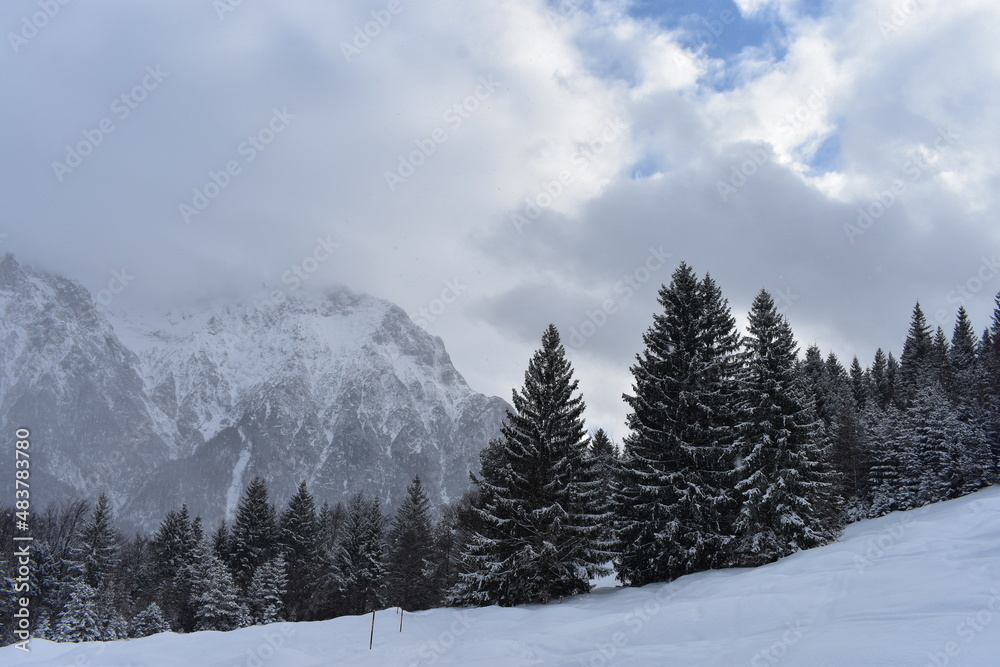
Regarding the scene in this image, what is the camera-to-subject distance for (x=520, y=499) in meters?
22.0

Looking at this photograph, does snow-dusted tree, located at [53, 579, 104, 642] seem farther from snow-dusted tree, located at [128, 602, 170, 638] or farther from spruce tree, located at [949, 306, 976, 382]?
spruce tree, located at [949, 306, 976, 382]

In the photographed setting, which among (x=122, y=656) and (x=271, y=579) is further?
(x=271, y=579)

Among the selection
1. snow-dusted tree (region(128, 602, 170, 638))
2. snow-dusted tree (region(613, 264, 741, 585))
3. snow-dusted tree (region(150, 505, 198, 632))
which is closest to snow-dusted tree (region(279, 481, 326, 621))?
snow-dusted tree (region(150, 505, 198, 632))

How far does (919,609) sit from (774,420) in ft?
63.0

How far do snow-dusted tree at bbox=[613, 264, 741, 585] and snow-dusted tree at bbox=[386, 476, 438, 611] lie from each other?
3131 centimetres

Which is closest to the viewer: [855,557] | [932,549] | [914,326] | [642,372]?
[932,549]

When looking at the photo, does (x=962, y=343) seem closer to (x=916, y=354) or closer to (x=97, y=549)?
(x=916, y=354)

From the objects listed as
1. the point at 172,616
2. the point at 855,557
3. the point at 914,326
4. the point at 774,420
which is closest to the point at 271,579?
the point at 172,616

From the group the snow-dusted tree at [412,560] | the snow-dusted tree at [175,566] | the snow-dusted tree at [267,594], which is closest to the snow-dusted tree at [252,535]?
the snow-dusted tree at [175,566]

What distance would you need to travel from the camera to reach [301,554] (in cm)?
6003

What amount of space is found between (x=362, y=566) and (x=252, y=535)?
1338 cm

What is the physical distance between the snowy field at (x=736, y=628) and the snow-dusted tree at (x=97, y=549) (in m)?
54.7

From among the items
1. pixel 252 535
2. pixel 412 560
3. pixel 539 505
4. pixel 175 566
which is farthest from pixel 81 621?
pixel 539 505

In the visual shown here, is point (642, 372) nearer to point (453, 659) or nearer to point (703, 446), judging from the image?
point (703, 446)
